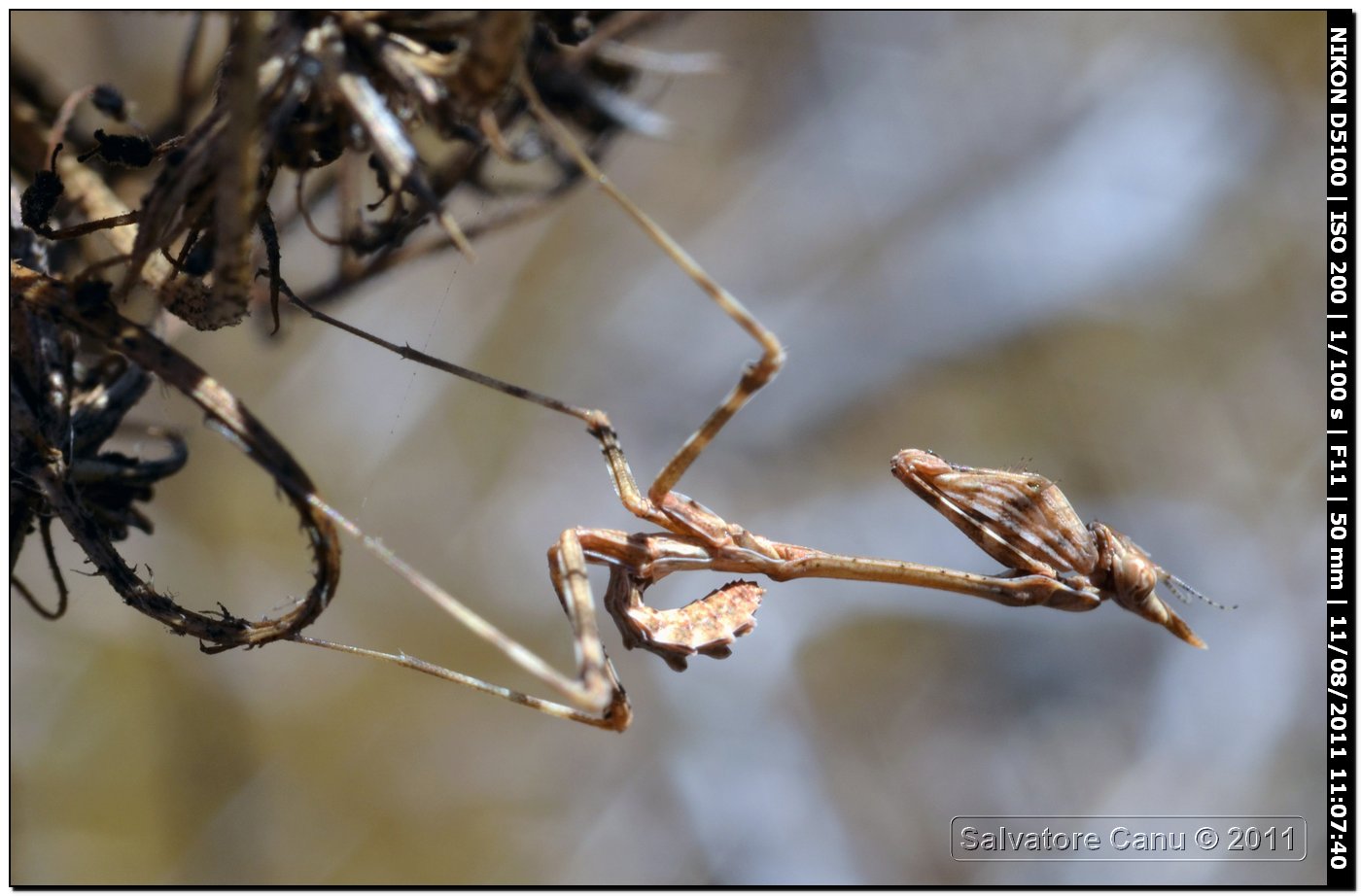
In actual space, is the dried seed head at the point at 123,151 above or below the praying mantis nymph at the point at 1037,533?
above

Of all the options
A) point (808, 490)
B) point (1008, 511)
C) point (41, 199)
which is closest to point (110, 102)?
point (41, 199)

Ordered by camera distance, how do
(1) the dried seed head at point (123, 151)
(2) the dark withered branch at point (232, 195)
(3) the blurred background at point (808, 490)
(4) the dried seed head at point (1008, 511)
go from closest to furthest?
(2) the dark withered branch at point (232, 195) < (1) the dried seed head at point (123, 151) < (4) the dried seed head at point (1008, 511) < (3) the blurred background at point (808, 490)

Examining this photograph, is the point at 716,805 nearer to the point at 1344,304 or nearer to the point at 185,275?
the point at 1344,304

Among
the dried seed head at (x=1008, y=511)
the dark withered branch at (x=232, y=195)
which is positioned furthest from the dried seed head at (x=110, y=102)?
the dried seed head at (x=1008, y=511)

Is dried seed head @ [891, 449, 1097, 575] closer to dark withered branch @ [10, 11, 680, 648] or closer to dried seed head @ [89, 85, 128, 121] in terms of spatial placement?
dark withered branch @ [10, 11, 680, 648]

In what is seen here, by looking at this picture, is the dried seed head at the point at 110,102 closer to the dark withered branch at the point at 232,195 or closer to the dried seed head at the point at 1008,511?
the dark withered branch at the point at 232,195

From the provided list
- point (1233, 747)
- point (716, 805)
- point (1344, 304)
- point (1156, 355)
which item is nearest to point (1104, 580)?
point (1344, 304)

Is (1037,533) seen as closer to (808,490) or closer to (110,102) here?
(110,102)
